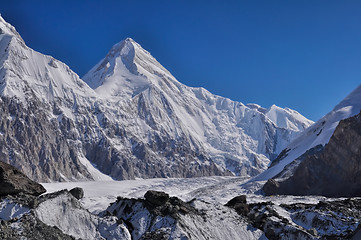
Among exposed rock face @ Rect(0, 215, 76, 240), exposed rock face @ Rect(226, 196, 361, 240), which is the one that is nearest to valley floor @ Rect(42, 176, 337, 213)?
exposed rock face @ Rect(226, 196, 361, 240)

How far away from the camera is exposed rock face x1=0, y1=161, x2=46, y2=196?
2984 centimetres

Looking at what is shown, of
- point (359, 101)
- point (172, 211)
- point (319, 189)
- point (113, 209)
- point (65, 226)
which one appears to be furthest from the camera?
point (359, 101)

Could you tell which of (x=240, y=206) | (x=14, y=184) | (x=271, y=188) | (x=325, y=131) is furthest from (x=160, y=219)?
(x=325, y=131)

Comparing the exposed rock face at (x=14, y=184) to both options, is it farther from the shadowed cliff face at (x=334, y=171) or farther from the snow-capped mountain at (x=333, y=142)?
the snow-capped mountain at (x=333, y=142)

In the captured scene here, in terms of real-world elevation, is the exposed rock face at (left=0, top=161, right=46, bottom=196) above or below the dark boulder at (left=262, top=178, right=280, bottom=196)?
below

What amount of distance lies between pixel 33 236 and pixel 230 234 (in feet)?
47.8

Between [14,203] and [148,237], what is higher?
[14,203]

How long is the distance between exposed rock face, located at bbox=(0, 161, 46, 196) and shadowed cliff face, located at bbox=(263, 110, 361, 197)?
2829 inches

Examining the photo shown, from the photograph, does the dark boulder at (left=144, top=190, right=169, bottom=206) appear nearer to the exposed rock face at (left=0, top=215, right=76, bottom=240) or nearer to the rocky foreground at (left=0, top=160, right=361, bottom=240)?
the rocky foreground at (left=0, top=160, right=361, bottom=240)

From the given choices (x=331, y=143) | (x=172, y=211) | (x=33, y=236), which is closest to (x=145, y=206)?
(x=172, y=211)

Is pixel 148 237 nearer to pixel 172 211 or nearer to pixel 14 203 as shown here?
pixel 172 211

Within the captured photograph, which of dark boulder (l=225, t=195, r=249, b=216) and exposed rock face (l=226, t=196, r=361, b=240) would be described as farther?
dark boulder (l=225, t=195, r=249, b=216)

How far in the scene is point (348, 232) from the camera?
3095 cm

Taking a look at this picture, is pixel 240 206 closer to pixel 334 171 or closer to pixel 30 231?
pixel 30 231
